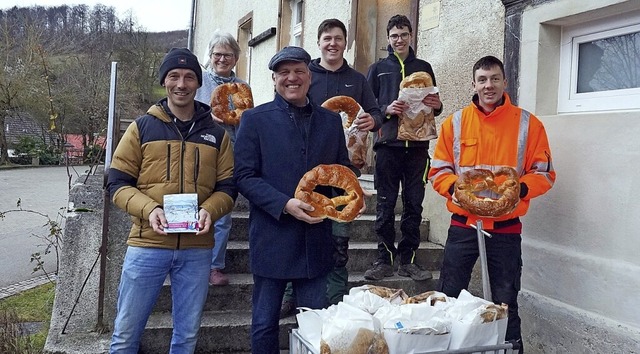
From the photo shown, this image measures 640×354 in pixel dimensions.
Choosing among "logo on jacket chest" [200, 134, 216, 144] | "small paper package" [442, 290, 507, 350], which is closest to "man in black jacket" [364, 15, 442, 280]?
"logo on jacket chest" [200, 134, 216, 144]

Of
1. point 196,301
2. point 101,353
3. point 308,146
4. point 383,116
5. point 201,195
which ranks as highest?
point 383,116

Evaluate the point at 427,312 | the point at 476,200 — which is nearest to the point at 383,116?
the point at 476,200

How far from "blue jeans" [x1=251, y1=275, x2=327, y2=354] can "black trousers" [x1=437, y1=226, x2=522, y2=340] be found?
3.05 ft

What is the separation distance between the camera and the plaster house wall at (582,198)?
11.0 ft

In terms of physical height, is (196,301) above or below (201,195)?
below

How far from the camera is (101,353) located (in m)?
3.45

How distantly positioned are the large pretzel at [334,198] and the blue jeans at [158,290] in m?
0.74

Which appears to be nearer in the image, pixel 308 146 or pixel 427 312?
pixel 427 312

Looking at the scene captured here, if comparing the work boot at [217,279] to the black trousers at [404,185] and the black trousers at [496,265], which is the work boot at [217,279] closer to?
the black trousers at [404,185]

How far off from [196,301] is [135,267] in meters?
0.39

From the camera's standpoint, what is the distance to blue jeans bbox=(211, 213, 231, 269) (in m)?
4.05

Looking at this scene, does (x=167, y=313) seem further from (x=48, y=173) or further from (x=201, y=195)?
(x=48, y=173)

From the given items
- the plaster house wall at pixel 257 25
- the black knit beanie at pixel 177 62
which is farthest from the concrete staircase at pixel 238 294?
the plaster house wall at pixel 257 25

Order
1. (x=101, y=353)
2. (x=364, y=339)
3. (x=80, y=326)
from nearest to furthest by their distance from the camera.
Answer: (x=364, y=339)
(x=101, y=353)
(x=80, y=326)
